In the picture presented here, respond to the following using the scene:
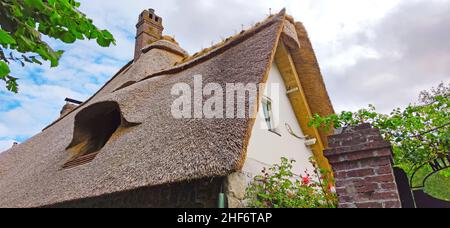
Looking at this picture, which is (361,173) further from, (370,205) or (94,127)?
(94,127)

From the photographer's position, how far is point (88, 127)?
6484 mm

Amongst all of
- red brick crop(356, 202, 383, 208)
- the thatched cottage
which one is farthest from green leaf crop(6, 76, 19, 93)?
red brick crop(356, 202, 383, 208)

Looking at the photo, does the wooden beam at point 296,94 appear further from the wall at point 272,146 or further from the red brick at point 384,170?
the red brick at point 384,170

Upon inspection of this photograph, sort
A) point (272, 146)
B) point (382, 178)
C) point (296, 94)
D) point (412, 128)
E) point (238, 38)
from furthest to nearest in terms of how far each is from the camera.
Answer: point (296, 94)
point (238, 38)
point (272, 146)
point (412, 128)
point (382, 178)

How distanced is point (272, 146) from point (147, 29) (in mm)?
7513

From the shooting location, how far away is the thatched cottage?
3516mm

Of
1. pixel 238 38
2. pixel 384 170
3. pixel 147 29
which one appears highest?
pixel 147 29

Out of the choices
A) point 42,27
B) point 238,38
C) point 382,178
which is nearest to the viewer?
point 382,178

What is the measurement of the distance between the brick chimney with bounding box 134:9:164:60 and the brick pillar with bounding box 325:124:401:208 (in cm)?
926

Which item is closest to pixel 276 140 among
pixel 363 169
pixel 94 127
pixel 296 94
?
pixel 296 94

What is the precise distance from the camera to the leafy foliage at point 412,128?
3094 millimetres

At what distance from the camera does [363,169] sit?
2303 mm

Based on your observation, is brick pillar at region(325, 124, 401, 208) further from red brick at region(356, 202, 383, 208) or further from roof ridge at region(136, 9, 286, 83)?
roof ridge at region(136, 9, 286, 83)

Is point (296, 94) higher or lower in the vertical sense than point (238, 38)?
lower
